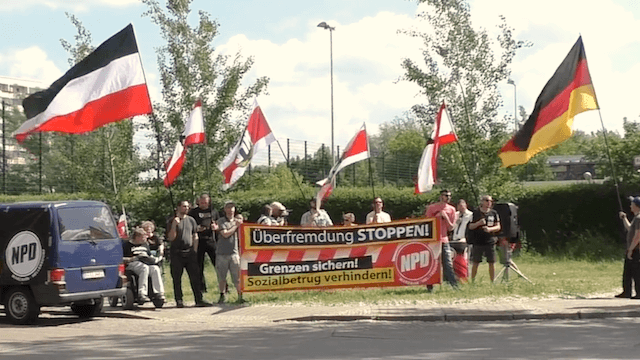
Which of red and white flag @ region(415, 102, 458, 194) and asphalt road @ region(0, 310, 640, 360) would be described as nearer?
asphalt road @ region(0, 310, 640, 360)

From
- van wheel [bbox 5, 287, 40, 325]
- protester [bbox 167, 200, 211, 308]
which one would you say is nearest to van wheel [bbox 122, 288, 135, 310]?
protester [bbox 167, 200, 211, 308]

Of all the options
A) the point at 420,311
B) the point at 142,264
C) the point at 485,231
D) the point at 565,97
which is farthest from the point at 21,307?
the point at 565,97

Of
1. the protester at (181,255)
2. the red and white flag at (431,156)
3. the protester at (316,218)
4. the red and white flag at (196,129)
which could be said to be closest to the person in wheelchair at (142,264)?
the protester at (181,255)

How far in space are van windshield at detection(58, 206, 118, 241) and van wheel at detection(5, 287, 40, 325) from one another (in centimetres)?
111

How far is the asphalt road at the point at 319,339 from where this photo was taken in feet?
37.6

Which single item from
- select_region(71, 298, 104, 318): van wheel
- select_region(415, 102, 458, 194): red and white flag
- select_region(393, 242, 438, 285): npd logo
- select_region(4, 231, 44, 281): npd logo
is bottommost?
select_region(71, 298, 104, 318): van wheel

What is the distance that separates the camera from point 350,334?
13586mm

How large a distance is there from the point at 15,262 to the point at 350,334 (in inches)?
229

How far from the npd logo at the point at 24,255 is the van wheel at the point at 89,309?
4.19ft

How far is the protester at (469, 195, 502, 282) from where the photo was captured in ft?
65.5

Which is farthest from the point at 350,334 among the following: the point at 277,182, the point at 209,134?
the point at 277,182

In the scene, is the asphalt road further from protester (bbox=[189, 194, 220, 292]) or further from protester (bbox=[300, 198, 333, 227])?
protester (bbox=[300, 198, 333, 227])

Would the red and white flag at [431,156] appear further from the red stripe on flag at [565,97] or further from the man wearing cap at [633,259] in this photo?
the man wearing cap at [633,259]

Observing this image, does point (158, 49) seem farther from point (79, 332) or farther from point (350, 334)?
point (350, 334)
